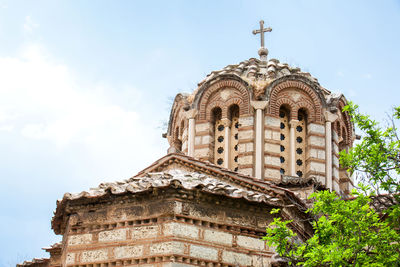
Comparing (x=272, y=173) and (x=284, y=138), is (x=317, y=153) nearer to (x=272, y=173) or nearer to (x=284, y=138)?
(x=284, y=138)

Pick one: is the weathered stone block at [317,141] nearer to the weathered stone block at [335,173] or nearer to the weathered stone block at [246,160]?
the weathered stone block at [335,173]

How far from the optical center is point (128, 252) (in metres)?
11.4

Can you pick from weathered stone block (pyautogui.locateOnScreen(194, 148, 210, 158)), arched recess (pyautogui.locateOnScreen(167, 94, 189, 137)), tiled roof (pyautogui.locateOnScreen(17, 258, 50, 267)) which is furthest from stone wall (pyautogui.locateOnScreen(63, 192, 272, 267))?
arched recess (pyautogui.locateOnScreen(167, 94, 189, 137))

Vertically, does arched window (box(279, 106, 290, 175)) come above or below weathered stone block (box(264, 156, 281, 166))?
above

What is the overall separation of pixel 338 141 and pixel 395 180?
31.8 ft

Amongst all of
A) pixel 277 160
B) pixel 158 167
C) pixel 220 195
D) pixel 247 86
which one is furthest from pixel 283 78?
pixel 220 195

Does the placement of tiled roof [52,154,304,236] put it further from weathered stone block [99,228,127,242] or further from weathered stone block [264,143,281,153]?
weathered stone block [264,143,281,153]

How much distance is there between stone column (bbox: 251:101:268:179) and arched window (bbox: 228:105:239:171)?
2.30 ft

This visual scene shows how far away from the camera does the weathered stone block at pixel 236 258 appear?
452 inches

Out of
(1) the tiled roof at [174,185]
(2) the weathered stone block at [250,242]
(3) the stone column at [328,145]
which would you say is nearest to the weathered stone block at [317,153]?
(3) the stone column at [328,145]

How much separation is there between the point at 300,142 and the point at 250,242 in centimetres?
757

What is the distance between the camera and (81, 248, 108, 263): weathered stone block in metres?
11.6

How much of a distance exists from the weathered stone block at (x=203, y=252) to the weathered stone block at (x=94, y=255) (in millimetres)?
1676

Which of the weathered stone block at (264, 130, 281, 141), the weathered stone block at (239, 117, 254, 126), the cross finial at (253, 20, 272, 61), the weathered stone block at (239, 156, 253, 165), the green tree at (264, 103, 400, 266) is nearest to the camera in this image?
the green tree at (264, 103, 400, 266)
